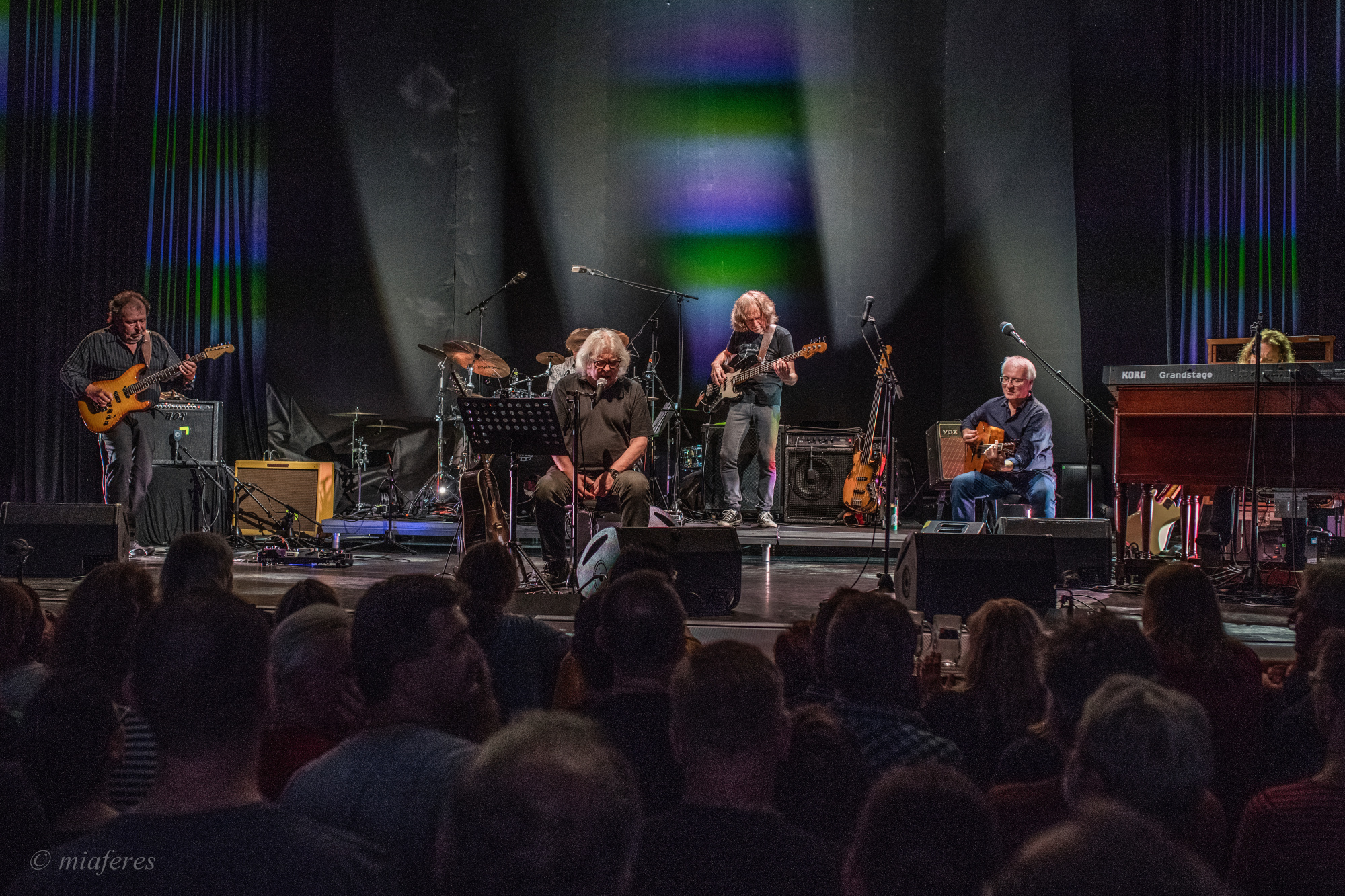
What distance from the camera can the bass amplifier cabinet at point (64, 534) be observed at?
705 centimetres

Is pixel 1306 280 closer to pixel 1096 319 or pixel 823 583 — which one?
pixel 1096 319

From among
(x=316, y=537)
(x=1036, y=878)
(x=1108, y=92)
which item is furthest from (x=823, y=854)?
(x=1108, y=92)

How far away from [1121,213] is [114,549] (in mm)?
9573

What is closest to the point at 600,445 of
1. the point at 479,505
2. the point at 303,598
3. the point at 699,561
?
the point at 479,505

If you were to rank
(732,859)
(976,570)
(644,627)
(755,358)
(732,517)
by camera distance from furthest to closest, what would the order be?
(755,358), (732,517), (976,570), (644,627), (732,859)

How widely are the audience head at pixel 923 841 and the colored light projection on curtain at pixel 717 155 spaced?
427 inches

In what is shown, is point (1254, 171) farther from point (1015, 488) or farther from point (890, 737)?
point (890, 737)

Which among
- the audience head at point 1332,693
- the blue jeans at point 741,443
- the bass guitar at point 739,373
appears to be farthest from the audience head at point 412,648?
the bass guitar at point 739,373

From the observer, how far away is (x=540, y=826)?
3.48ft

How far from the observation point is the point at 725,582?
20.0 ft

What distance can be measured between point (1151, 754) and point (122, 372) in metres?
8.94

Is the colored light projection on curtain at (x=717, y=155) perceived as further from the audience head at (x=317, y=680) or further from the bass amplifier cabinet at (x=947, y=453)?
the audience head at (x=317, y=680)

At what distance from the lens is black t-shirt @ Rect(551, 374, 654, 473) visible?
7773 mm

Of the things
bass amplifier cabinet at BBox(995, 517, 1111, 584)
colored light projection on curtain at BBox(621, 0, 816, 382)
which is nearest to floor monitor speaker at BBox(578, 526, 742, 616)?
bass amplifier cabinet at BBox(995, 517, 1111, 584)
